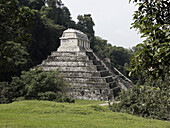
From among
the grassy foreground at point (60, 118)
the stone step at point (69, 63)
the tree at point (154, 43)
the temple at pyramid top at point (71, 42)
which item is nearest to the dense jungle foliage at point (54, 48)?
the tree at point (154, 43)

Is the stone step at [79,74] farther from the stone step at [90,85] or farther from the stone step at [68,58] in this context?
the stone step at [68,58]

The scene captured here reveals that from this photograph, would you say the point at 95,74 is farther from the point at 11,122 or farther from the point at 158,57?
the point at 158,57

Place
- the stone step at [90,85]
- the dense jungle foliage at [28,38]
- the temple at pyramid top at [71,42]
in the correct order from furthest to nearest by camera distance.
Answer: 1. the temple at pyramid top at [71,42]
2. the stone step at [90,85]
3. the dense jungle foliage at [28,38]

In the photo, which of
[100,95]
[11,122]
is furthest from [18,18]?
[100,95]

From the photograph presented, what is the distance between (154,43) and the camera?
10.2 feet

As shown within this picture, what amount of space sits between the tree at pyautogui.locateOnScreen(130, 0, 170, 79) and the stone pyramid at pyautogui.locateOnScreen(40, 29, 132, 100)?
59.8ft

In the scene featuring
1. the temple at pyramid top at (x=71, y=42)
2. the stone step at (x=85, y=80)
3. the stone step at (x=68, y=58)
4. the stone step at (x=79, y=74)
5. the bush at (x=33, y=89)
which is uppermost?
the temple at pyramid top at (x=71, y=42)

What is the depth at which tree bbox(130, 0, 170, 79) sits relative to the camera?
3.00 m

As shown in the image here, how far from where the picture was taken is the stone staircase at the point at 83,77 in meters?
21.8

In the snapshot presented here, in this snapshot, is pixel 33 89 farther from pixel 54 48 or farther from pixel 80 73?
pixel 54 48

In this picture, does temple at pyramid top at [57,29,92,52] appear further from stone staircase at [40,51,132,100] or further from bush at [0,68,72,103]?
bush at [0,68,72,103]

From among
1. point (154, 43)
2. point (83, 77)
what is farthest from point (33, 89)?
point (154, 43)

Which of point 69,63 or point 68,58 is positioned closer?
point 69,63

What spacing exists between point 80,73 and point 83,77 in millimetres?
645
